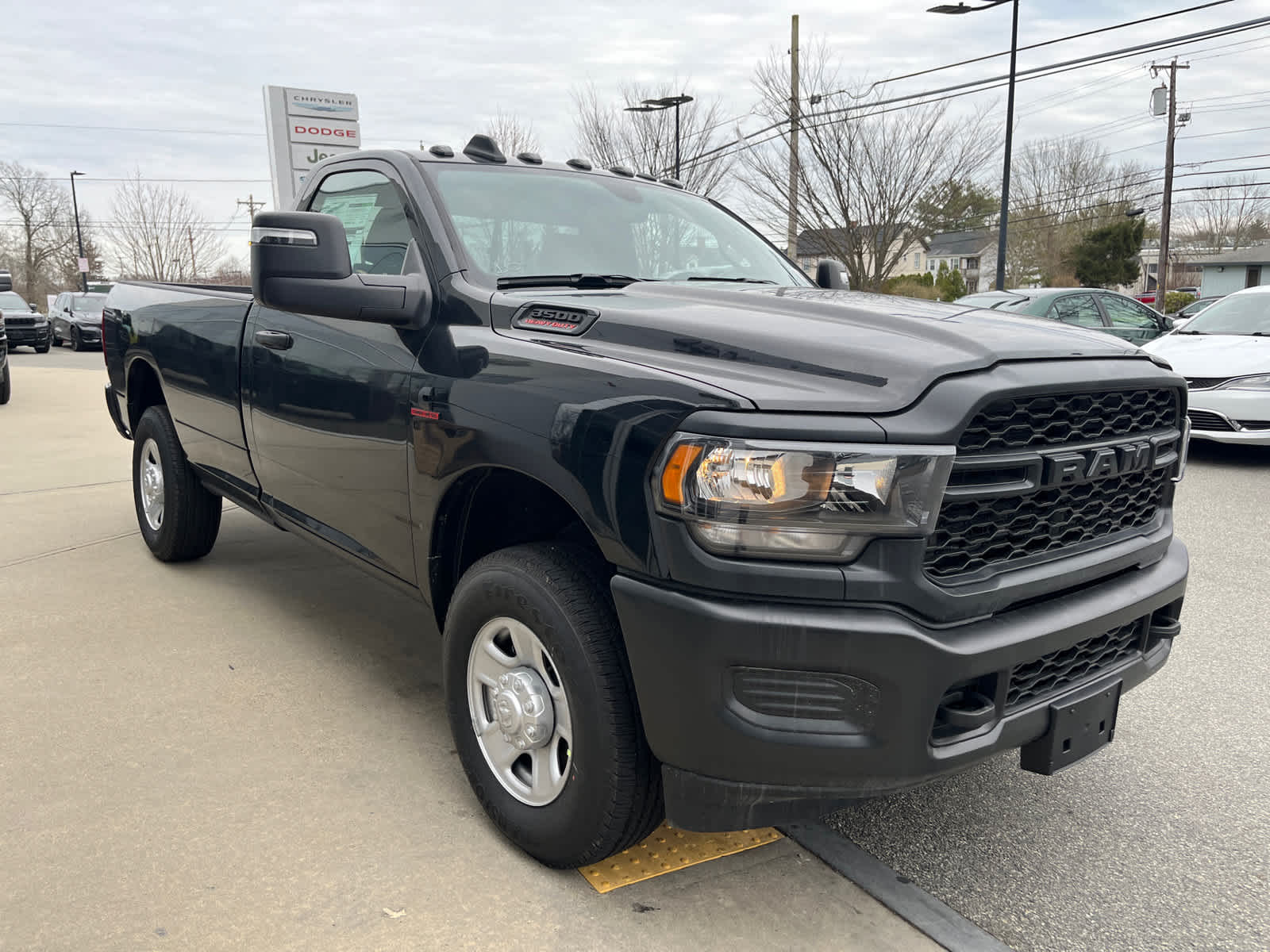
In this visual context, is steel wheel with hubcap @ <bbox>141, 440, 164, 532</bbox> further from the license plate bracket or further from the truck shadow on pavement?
the license plate bracket

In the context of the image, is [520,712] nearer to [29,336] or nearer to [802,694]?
[802,694]

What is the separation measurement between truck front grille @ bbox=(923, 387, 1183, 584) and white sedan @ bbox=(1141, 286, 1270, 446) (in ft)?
20.9

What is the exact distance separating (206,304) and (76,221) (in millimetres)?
67469

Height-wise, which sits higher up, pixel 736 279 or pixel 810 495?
pixel 736 279

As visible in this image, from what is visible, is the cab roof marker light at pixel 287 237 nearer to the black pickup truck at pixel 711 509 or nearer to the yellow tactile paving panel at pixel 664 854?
the black pickup truck at pixel 711 509

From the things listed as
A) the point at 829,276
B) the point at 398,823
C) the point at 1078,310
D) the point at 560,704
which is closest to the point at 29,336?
the point at 1078,310

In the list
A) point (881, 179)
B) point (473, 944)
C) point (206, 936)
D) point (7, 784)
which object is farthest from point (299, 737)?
point (881, 179)

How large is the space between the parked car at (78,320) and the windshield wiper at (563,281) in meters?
27.6

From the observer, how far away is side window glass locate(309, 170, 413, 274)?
3244mm

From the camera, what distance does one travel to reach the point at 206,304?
14.3 feet

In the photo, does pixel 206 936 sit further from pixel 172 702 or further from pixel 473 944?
pixel 172 702

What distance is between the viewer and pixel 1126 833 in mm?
2732

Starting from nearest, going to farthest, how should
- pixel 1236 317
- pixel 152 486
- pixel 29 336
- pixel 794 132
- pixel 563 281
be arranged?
pixel 563 281 < pixel 152 486 < pixel 1236 317 < pixel 794 132 < pixel 29 336

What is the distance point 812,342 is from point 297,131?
12.3 meters
